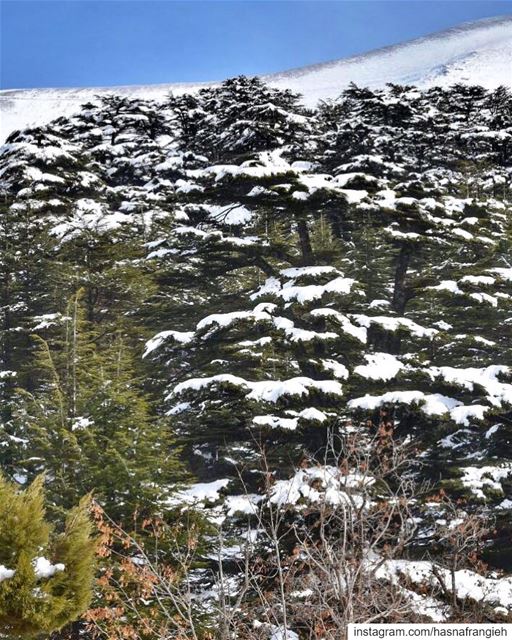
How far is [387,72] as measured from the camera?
10581 cm

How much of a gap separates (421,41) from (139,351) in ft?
370

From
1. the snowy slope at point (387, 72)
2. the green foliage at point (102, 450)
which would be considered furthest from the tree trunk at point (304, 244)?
the snowy slope at point (387, 72)

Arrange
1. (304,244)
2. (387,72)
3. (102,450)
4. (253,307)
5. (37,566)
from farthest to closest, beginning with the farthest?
(387,72) < (304,244) < (253,307) < (102,450) < (37,566)

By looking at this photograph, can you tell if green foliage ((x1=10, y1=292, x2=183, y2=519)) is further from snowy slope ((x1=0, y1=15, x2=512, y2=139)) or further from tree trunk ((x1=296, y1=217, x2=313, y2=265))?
snowy slope ((x1=0, y1=15, x2=512, y2=139))

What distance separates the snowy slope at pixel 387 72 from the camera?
92306mm

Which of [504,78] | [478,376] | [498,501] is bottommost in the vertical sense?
[498,501]

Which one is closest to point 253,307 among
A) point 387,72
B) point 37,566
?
point 37,566

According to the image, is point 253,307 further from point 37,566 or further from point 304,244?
point 37,566

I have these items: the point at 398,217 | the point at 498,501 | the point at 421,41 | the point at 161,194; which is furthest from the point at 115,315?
the point at 421,41

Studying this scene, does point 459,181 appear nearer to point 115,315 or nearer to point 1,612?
point 115,315

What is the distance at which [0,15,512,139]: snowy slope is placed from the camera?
92.3 metres

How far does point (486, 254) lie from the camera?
20.0 meters

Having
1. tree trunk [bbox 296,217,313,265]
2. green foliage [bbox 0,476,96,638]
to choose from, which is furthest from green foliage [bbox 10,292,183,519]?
tree trunk [bbox 296,217,313,265]

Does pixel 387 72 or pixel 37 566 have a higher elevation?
pixel 387 72
